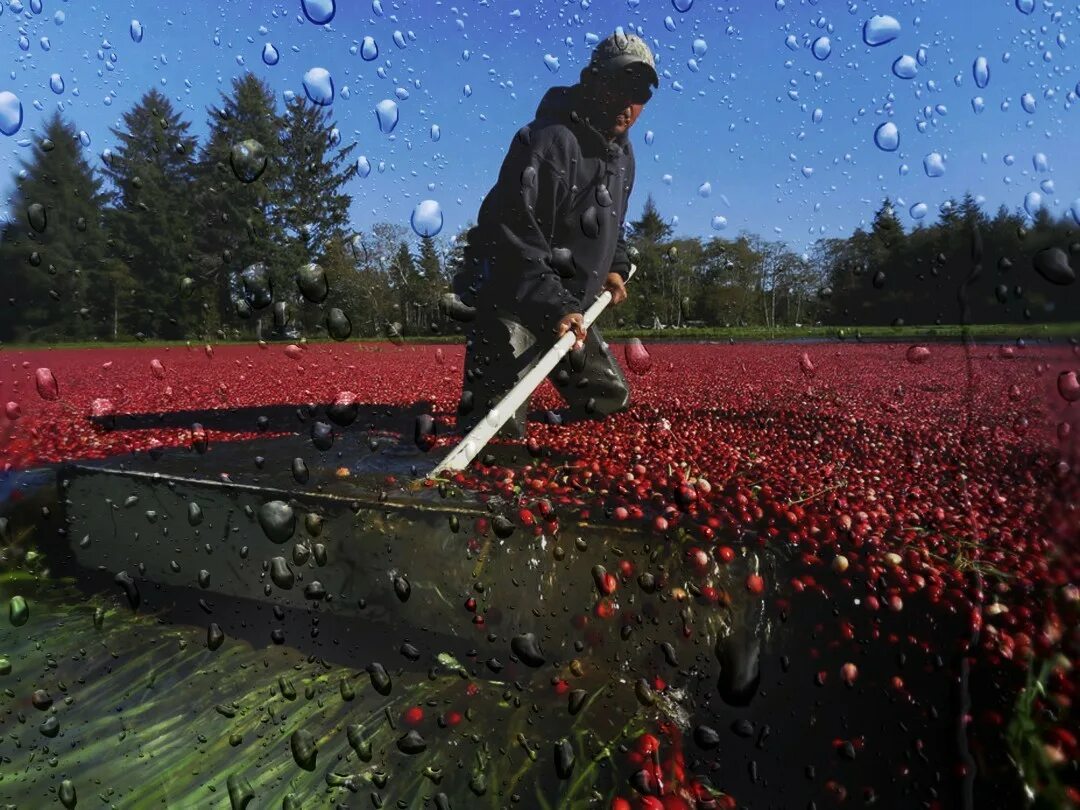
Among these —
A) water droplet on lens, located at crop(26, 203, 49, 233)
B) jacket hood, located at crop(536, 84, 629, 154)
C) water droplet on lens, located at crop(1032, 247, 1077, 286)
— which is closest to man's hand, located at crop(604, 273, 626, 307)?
jacket hood, located at crop(536, 84, 629, 154)

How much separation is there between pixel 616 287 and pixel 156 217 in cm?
82

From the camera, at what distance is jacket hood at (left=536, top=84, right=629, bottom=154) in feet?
3.37

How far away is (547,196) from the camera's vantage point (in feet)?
3.45

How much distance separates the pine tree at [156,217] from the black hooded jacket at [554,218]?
488 millimetres

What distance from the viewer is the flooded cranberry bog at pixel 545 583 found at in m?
0.99

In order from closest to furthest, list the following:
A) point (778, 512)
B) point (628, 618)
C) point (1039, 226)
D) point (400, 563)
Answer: point (1039, 226) < point (778, 512) < point (628, 618) < point (400, 563)

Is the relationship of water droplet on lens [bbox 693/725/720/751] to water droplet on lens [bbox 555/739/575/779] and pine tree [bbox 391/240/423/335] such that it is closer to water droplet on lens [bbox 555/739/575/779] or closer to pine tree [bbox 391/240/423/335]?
water droplet on lens [bbox 555/739/575/779]

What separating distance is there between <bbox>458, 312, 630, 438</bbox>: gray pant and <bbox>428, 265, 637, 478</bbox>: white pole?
2 centimetres

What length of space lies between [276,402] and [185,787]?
959mm

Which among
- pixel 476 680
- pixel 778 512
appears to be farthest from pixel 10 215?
pixel 778 512

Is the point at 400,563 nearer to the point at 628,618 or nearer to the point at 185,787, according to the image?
the point at 628,618

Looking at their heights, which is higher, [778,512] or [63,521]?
[778,512]

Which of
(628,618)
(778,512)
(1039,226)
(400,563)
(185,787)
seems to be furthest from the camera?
(185,787)

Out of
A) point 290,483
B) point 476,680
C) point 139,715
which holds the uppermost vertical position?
point 290,483
